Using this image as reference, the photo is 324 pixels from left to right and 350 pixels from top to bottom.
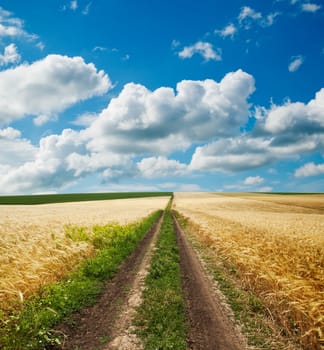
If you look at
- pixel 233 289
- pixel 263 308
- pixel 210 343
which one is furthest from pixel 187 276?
pixel 210 343

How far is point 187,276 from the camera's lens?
35.7 ft

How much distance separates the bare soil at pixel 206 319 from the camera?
5973 mm

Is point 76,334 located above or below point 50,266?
below

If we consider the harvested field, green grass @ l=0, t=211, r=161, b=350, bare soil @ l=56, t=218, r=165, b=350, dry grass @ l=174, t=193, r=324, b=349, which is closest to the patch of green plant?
bare soil @ l=56, t=218, r=165, b=350

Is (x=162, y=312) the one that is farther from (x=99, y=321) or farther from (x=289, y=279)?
(x=289, y=279)

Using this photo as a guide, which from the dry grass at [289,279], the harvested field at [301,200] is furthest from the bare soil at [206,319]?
the harvested field at [301,200]

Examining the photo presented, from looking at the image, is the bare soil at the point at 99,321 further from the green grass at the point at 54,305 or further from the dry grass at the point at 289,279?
the dry grass at the point at 289,279

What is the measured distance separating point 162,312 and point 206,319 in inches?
45.5

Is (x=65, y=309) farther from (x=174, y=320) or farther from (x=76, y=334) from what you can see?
(x=174, y=320)

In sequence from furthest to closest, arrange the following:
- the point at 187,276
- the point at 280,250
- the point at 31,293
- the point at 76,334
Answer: the point at 280,250 < the point at 187,276 < the point at 31,293 < the point at 76,334

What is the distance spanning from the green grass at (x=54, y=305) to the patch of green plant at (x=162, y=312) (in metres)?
1.81

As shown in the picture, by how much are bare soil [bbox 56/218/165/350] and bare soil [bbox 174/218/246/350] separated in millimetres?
1886

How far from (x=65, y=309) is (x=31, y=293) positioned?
1.34 metres

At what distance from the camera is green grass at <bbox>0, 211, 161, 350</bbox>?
19.4 feet
